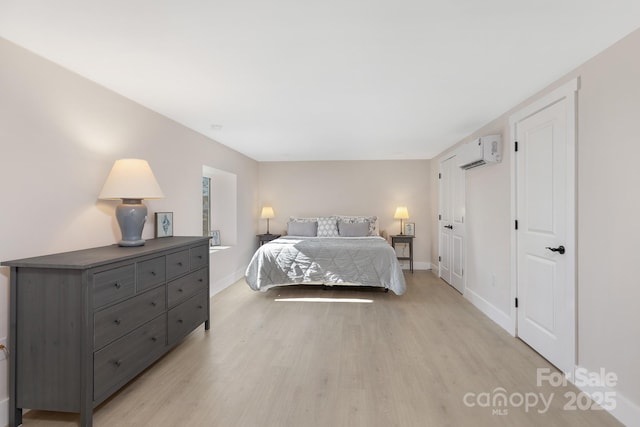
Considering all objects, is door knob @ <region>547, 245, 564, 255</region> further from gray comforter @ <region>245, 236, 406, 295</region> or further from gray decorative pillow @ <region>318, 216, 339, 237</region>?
gray decorative pillow @ <region>318, 216, 339, 237</region>

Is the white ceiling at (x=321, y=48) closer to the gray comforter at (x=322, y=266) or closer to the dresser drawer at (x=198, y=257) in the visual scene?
the dresser drawer at (x=198, y=257)

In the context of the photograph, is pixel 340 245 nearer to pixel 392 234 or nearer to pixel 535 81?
pixel 392 234

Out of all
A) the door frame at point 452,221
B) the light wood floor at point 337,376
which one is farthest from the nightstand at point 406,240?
the light wood floor at point 337,376

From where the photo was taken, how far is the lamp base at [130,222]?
231cm

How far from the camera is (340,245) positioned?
14.5 ft

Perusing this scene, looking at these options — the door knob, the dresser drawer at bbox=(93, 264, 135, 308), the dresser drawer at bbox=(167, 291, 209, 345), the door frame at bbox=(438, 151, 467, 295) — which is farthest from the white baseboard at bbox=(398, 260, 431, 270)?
the dresser drawer at bbox=(93, 264, 135, 308)

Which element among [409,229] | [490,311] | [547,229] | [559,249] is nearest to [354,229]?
[409,229]

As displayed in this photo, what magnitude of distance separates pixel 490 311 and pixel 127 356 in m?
3.39

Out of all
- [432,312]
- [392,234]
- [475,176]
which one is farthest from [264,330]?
[392,234]

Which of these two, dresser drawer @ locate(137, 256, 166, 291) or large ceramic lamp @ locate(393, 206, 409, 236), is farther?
large ceramic lamp @ locate(393, 206, 409, 236)

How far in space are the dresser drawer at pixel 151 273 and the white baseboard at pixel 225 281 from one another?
6.37ft

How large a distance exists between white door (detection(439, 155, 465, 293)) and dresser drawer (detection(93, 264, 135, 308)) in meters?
3.86

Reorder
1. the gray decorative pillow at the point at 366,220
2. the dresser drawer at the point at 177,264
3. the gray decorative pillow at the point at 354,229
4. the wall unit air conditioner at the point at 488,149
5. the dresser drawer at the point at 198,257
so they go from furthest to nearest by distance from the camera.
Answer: the gray decorative pillow at the point at 366,220 → the gray decorative pillow at the point at 354,229 → the wall unit air conditioner at the point at 488,149 → the dresser drawer at the point at 198,257 → the dresser drawer at the point at 177,264

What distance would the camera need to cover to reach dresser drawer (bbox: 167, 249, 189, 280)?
2434 millimetres
